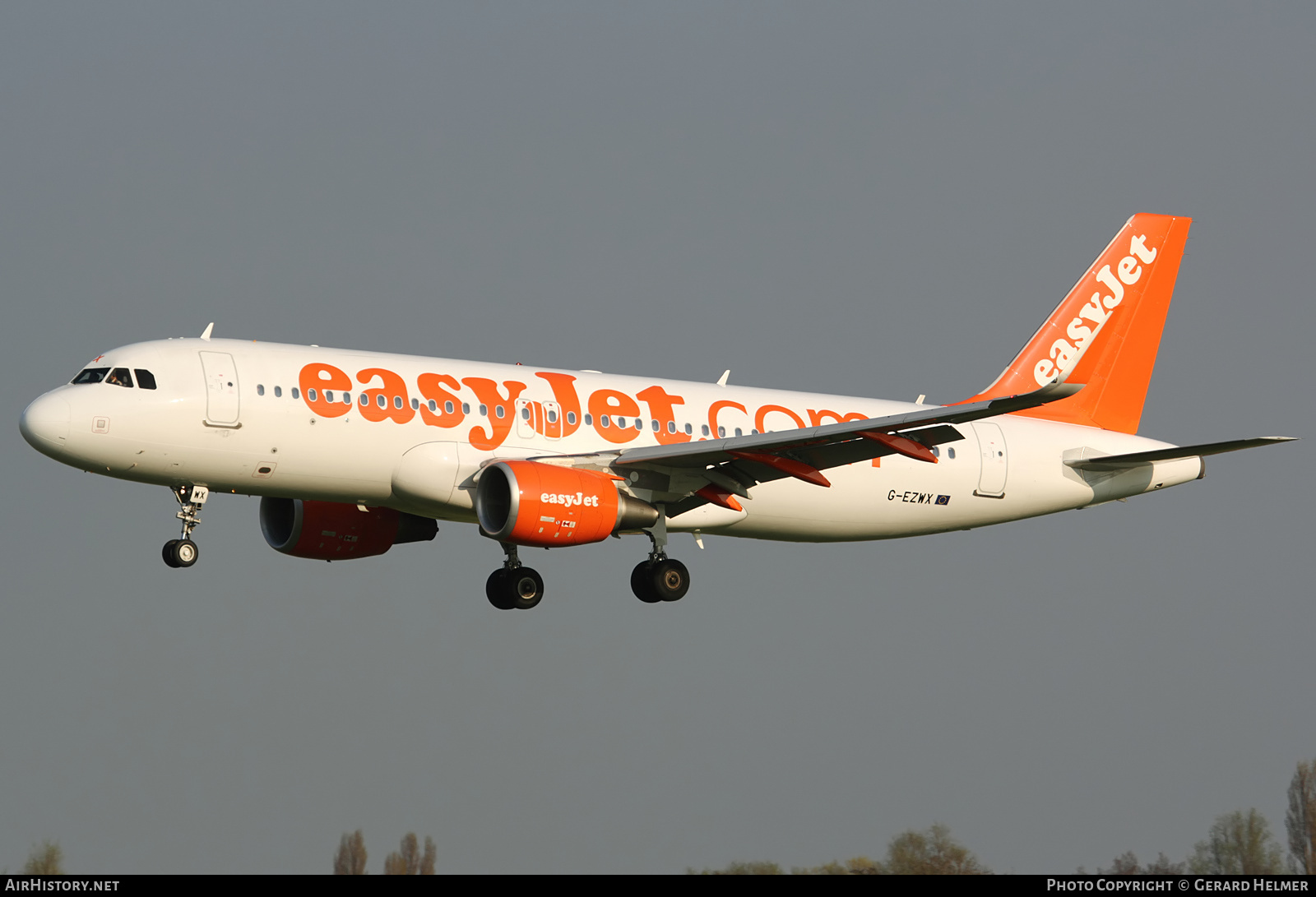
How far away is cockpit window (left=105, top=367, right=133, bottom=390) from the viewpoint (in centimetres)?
3406

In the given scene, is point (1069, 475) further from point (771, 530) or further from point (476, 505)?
point (476, 505)

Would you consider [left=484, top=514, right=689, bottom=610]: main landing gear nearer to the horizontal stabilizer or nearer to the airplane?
the airplane

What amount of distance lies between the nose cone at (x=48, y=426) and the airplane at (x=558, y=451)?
0.04 metres

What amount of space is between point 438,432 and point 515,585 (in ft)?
19.1

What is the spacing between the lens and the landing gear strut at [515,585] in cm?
4028

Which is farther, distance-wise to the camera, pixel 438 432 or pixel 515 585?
pixel 515 585

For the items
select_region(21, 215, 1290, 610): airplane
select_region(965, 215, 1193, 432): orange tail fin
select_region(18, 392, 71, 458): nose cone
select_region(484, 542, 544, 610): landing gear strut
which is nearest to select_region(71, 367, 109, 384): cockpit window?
select_region(21, 215, 1290, 610): airplane

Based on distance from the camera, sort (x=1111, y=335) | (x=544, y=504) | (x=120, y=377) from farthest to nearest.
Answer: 1. (x=1111, y=335)
2. (x=544, y=504)
3. (x=120, y=377)

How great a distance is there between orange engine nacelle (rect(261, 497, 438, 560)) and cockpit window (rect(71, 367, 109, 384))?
697 cm

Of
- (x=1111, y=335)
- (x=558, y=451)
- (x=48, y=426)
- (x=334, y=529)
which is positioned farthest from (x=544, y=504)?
(x=1111, y=335)

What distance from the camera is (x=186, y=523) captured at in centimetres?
3512

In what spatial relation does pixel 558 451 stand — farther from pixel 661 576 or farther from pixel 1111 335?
pixel 1111 335

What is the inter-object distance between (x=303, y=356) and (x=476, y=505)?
459 cm

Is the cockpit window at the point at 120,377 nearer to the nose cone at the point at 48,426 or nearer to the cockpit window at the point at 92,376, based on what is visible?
the cockpit window at the point at 92,376
